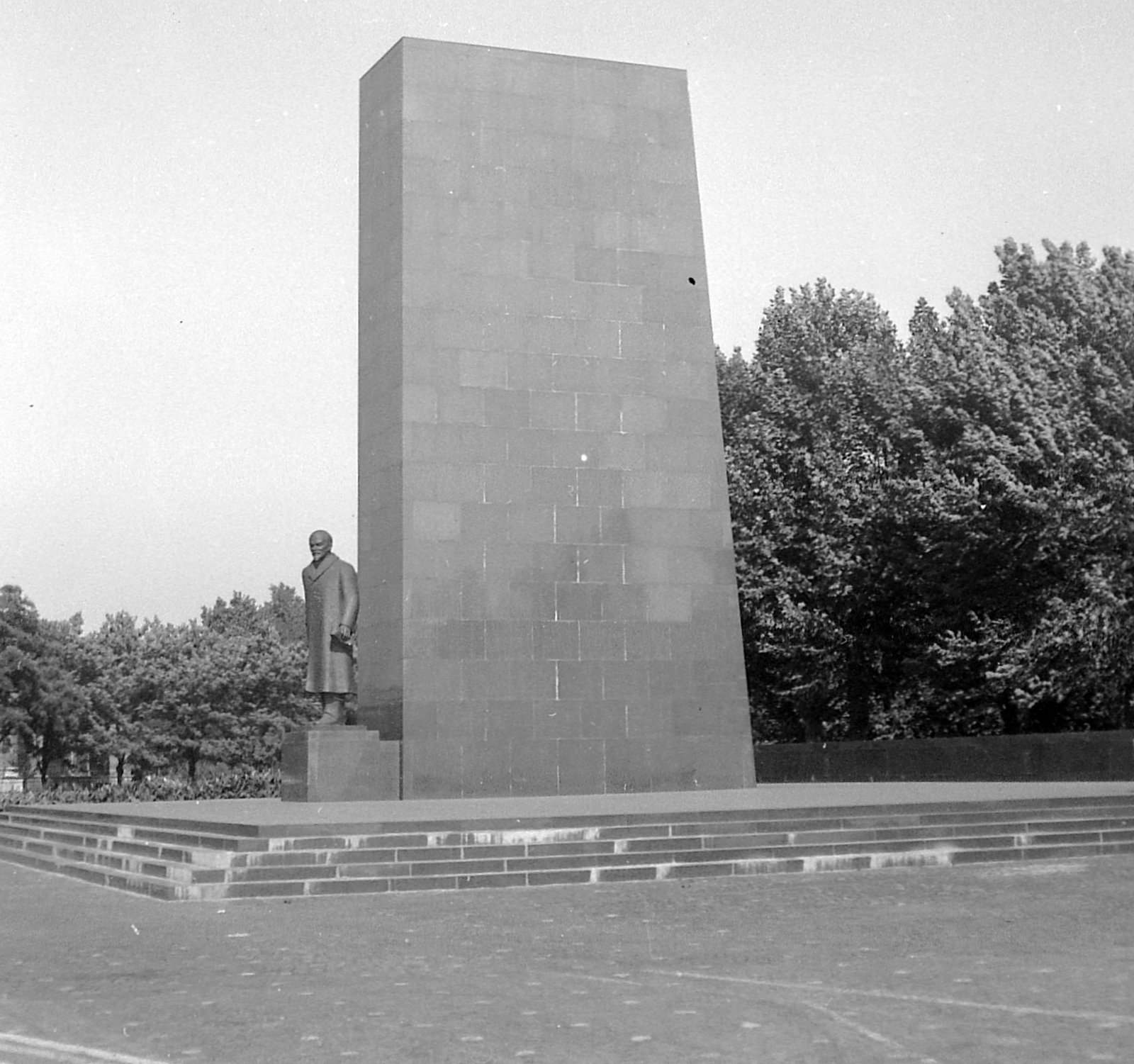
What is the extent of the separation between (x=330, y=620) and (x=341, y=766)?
7.00 feet

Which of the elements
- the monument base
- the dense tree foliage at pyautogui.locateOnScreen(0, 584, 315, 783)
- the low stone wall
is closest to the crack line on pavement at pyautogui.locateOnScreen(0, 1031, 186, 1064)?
the monument base

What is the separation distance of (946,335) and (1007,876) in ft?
76.2

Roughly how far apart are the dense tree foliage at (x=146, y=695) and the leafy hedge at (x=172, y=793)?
80.6 ft

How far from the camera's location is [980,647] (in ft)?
103

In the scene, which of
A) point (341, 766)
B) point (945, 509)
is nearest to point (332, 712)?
point (341, 766)

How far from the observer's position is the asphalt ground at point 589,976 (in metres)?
6.78

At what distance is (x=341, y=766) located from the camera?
20.7m

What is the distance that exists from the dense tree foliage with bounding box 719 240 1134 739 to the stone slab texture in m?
8.79


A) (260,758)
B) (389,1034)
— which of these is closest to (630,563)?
(389,1034)

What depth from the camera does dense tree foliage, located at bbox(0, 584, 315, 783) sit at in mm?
62812

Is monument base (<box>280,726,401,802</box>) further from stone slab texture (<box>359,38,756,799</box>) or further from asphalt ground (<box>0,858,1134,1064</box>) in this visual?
asphalt ground (<box>0,858,1134,1064</box>)

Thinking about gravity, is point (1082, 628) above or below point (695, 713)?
above

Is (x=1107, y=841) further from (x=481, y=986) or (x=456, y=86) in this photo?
(x=456, y=86)

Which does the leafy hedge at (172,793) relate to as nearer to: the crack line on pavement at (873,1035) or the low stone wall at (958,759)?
the low stone wall at (958,759)
